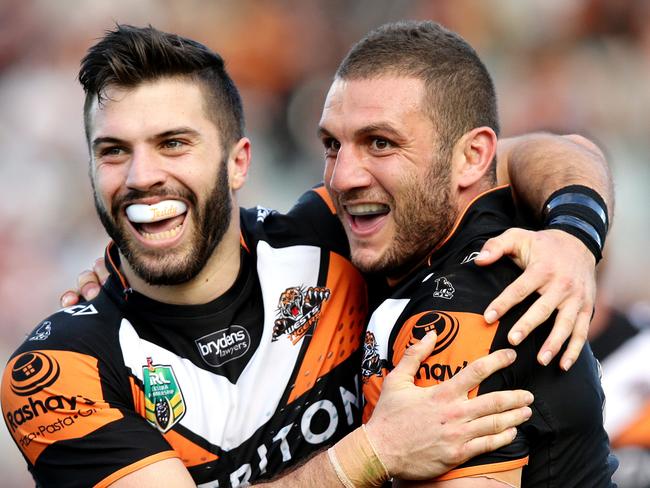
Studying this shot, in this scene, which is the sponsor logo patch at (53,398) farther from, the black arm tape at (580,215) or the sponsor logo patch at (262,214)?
the black arm tape at (580,215)

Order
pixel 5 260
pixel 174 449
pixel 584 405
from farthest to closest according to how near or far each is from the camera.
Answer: pixel 5 260, pixel 174 449, pixel 584 405

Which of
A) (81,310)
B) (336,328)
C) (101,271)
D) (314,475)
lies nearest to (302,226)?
(336,328)

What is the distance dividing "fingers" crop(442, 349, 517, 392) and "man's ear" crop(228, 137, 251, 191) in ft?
4.24

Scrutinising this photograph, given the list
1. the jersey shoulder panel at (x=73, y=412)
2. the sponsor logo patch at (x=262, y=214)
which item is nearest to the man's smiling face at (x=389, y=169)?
the sponsor logo patch at (x=262, y=214)

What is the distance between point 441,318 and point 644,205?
4217 mm

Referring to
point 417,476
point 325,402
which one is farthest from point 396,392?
point 325,402

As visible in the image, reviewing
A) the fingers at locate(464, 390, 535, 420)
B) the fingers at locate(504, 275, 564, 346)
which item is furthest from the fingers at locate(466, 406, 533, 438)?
the fingers at locate(504, 275, 564, 346)

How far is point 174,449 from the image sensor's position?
306cm

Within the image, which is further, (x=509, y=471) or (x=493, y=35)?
→ (x=493, y=35)

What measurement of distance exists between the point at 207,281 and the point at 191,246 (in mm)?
162

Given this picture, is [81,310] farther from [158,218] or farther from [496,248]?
[496,248]

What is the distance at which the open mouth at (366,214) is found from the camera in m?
3.15

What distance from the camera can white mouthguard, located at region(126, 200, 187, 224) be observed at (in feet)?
10.3

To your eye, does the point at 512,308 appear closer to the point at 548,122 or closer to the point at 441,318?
the point at 441,318
